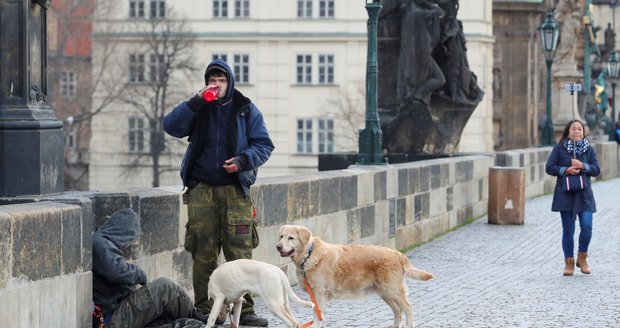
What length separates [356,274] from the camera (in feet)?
40.6

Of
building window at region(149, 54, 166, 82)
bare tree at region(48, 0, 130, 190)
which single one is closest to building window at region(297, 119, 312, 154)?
building window at region(149, 54, 166, 82)

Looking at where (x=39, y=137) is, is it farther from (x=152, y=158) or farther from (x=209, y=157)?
(x=152, y=158)

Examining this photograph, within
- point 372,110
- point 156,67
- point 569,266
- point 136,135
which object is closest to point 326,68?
point 156,67

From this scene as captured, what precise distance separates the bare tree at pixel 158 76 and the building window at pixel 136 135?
24.6 inches

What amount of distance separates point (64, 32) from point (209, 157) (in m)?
70.0

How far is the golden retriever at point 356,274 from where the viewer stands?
12.2 m

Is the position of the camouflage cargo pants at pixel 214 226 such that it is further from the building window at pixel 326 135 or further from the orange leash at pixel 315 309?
the building window at pixel 326 135

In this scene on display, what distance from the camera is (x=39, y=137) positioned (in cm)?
1075

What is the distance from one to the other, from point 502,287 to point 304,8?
66986 millimetres

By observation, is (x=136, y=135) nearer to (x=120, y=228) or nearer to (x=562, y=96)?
(x=562, y=96)

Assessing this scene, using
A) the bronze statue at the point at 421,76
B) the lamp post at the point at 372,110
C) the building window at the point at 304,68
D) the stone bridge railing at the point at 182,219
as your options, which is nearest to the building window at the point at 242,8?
the building window at the point at 304,68

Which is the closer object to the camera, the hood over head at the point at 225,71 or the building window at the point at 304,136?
the hood over head at the point at 225,71

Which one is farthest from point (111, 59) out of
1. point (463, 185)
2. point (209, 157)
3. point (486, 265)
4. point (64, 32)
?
point (209, 157)

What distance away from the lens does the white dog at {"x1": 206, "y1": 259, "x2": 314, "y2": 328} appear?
11.2 metres
